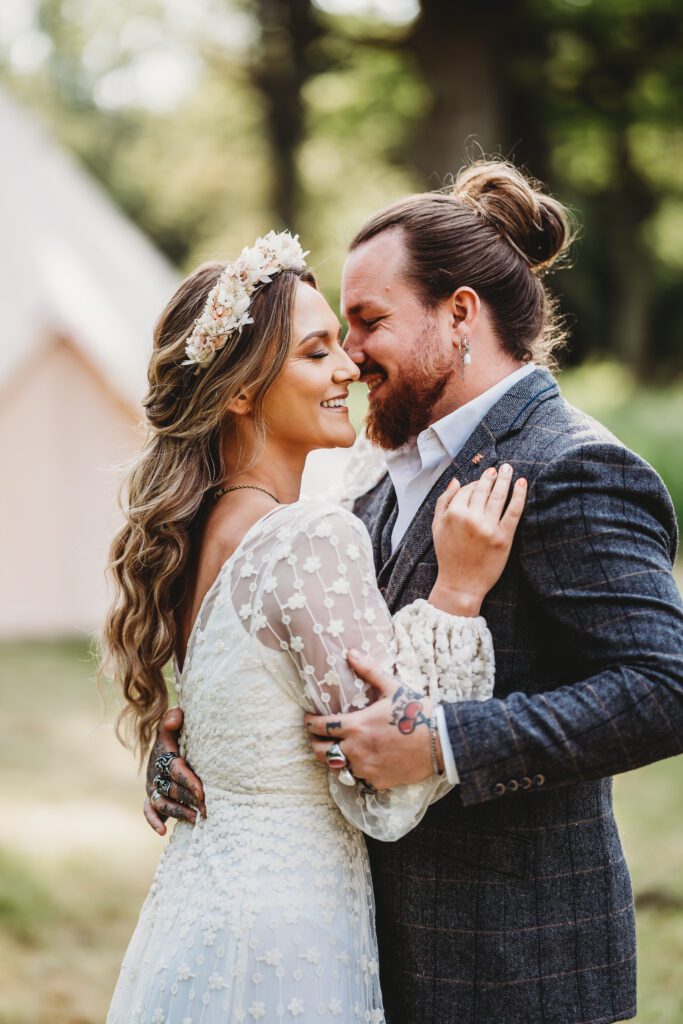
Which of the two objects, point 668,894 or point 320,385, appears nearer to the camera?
point 320,385

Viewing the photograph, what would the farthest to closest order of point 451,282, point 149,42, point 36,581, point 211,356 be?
point 149,42 < point 36,581 < point 451,282 < point 211,356

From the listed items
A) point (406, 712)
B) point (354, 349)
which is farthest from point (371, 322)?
point (406, 712)

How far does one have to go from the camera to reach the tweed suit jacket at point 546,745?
6.49 ft

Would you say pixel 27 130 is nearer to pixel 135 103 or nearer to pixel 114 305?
pixel 114 305

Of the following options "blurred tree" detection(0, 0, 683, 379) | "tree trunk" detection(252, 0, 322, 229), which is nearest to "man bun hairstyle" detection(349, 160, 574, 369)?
"blurred tree" detection(0, 0, 683, 379)

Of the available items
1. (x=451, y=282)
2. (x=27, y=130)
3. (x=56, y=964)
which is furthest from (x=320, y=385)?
(x=27, y=130)

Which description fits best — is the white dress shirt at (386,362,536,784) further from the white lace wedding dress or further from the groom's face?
the white lace wedding dress

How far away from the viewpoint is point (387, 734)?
201 cm

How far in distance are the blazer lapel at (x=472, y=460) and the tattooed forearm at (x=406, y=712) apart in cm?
36

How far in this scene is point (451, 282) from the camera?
257cm

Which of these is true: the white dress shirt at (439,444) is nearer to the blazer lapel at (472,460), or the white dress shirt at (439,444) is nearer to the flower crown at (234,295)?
the blazer lapel at (472,460)

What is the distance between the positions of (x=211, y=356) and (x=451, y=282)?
0.60m

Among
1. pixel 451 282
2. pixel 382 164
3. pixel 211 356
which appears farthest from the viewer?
pixel 382 164

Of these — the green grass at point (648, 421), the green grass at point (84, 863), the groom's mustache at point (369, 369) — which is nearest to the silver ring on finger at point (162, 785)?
the green grass at point (84, 863)
